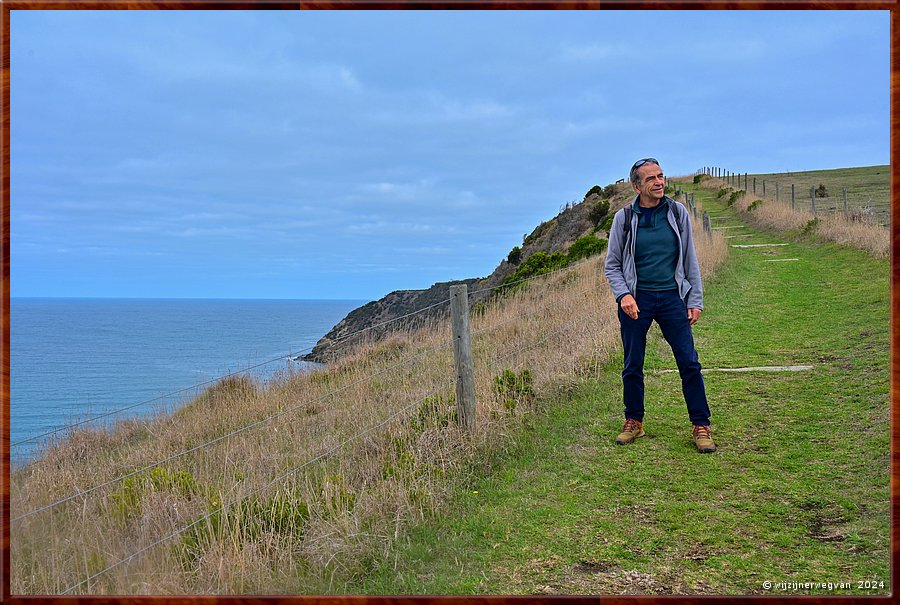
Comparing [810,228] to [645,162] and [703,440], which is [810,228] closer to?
[703,440]

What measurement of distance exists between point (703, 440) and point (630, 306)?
1.17m

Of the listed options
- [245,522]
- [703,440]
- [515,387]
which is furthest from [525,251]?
[245,522]

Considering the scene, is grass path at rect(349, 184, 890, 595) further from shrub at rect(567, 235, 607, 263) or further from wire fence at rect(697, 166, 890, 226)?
wire fence at rect(697, 166, 890, 226)

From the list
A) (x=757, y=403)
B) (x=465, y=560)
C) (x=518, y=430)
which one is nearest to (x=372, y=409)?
(x=518, y=430)

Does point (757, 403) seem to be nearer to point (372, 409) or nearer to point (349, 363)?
point (372, 409)

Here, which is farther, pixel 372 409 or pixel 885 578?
pixel 372 409

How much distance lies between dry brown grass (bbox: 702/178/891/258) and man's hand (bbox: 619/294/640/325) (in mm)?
10327

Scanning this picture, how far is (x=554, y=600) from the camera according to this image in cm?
217

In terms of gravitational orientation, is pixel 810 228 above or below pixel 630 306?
above

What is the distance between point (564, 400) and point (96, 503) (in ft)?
12.9

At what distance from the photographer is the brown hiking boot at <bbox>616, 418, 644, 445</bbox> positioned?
510 centimetres

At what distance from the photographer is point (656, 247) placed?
14.9 ft

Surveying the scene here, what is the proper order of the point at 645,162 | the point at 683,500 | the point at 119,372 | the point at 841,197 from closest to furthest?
the point at 683,500 < the point at 645,162 < the point at 119,372 < the point at 841,197

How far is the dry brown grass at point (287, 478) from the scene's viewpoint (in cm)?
345
